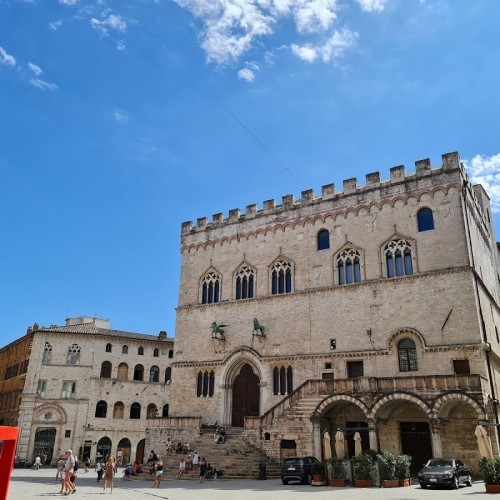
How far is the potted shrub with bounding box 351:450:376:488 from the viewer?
69.7ft

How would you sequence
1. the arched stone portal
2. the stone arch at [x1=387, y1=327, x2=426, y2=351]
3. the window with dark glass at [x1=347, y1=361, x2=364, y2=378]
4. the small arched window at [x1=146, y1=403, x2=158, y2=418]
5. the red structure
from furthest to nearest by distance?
the small arched window at [x1=146, y1=403, x2=158, y2=418] → the arched stone portal → the window with dark glass at [x1=347, y1=361, x2=364, y2=378] → the stone arch at [x1=387, y1=327, x2=426, y2=351] → the red structure

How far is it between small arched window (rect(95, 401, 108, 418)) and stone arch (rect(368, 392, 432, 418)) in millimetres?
32283

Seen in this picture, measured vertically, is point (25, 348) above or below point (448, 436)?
above

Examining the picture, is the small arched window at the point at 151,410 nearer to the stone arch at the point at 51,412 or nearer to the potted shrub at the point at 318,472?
the stone arch at the point at 51,412

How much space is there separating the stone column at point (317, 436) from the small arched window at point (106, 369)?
99.1 ft

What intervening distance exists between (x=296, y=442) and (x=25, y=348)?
35.9m

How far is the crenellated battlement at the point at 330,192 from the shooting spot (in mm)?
31094

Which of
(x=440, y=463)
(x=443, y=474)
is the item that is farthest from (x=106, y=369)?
(x=443, y=474)

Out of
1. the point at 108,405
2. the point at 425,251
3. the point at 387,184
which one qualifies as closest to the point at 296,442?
the point at 425,251

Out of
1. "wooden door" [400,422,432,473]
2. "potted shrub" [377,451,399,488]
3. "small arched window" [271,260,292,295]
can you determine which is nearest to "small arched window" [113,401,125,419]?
"small arched window" [271,260,292,295]

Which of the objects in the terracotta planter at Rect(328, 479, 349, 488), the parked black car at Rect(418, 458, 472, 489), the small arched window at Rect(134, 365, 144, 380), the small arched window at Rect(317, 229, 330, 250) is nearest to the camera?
the parked black car at Rect(418, 458, 472, 489)

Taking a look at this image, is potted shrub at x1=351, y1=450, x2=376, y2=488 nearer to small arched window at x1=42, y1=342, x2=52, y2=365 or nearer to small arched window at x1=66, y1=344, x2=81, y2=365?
small arched window at x1=66, y1=344, x2=81, y2=365

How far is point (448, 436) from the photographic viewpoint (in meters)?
26.1

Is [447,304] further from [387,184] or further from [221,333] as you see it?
[221,333]
